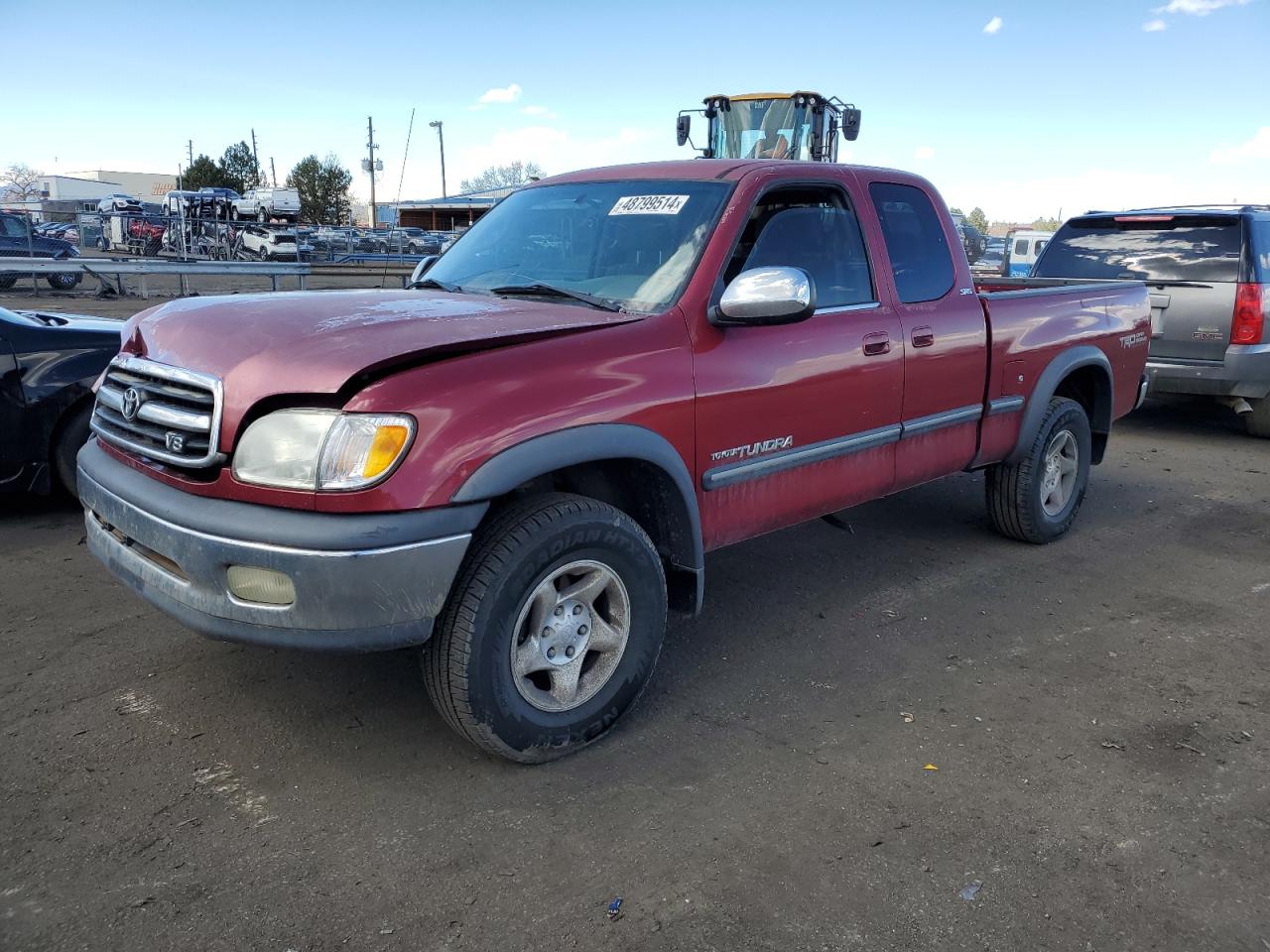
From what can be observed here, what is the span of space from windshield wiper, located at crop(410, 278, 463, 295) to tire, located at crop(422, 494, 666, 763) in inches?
49.8

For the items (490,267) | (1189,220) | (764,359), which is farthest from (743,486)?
(1189,220)

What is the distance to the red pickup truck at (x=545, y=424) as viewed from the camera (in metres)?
Result: 2.73

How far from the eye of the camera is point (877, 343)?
13.6ft

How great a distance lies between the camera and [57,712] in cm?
339

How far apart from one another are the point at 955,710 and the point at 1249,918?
1198 millimetres

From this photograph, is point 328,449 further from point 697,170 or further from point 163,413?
point 697,170

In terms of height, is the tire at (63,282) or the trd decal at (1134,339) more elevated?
the tire at (63,282)

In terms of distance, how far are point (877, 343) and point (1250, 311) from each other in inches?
214

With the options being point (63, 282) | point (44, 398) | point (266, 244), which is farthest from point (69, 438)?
point (266, 244)

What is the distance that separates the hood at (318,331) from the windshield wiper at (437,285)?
0.84 ft

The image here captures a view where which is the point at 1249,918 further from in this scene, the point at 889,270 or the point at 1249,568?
the point at 1249,568

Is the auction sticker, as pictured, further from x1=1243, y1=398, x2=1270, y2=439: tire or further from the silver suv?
x1=1243, y1=398, x2=1270, y2=439: tire

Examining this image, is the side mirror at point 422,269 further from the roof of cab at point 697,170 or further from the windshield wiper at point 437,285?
the roof of cab at point 697,170

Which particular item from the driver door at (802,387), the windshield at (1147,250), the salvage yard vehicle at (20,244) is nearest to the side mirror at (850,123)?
the windshield at (1147,250)
